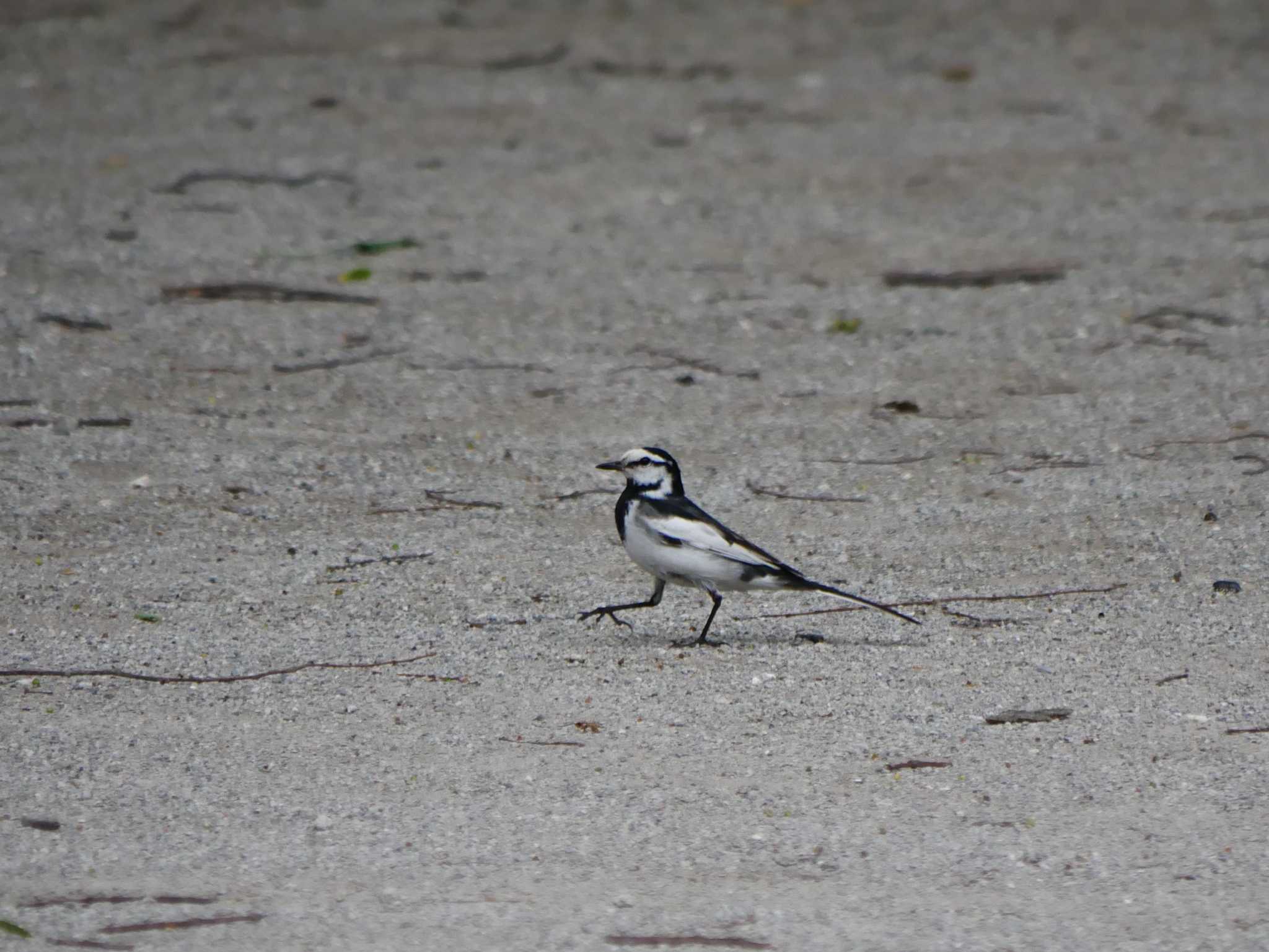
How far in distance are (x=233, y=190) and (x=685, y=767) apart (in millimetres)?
7877

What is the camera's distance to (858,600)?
6.05 metres

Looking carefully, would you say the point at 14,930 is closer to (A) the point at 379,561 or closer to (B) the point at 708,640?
(B) the point at 708,640

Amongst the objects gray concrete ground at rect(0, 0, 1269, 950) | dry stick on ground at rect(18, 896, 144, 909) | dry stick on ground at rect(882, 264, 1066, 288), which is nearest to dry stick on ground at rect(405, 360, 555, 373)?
gray concrete ground at rect(0, 0, 1269, 950)

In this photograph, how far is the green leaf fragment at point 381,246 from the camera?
429 inches

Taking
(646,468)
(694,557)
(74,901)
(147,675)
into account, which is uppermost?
(646,468)

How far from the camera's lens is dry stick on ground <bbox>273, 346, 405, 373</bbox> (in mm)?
9086

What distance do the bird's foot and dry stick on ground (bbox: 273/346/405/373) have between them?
323 centimetres

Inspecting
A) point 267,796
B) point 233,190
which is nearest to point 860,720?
point 267,796

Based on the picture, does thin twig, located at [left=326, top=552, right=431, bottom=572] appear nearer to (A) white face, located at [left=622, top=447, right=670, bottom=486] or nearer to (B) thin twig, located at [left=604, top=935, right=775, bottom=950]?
(A) white face, located at [left=622, top=447, right=670, bottom=486]

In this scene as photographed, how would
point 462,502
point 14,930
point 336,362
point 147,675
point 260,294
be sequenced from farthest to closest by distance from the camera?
point 260,294 → point 336,362 → point 462,502 → point 147,675 → point 14,930

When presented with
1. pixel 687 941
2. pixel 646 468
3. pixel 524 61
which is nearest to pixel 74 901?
pixel 687 941

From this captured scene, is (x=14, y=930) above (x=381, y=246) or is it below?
below

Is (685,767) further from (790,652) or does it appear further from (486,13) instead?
(486,13)

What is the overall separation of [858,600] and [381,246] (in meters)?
5.72
